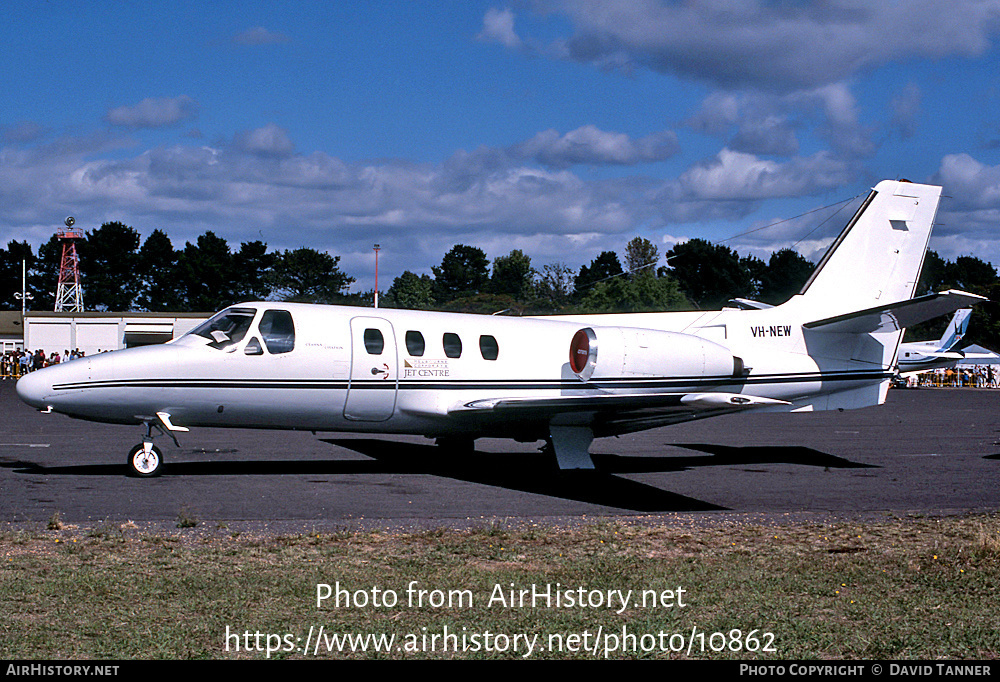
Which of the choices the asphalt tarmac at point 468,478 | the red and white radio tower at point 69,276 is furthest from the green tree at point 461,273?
the asphalt tarmac at point 468,478

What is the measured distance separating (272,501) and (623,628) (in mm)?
7469

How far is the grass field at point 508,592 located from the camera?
6.30 m

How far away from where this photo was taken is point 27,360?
63.0 metres

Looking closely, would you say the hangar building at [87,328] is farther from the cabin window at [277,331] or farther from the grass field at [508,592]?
the grass field at [508,592]

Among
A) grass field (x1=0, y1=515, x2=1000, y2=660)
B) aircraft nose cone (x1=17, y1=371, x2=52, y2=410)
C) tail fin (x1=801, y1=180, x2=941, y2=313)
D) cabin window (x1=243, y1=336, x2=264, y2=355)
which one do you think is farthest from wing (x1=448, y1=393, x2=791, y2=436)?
aircraft nose cone (x1=17, y1=371, x2=52, y2=410)

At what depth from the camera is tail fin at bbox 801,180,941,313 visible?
19000 mm

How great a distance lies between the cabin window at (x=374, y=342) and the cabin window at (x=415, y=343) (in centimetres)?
47

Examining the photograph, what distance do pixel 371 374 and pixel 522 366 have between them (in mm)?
2813

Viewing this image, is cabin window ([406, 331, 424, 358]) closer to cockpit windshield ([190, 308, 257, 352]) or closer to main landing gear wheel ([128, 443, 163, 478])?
cockpit windshield ([190, 308, 257, 352])

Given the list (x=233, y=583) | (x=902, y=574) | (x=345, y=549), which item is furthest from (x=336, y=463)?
(x=902, y=574)

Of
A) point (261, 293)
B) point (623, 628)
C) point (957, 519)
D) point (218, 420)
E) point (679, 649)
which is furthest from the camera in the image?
point (261, 293)

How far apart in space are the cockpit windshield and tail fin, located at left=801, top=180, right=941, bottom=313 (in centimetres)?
1116

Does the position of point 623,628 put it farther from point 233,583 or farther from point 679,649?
point 233,583
